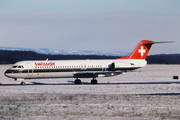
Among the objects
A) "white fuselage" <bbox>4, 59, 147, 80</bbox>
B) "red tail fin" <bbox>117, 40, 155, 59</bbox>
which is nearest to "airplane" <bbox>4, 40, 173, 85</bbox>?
"white fuselage" <bbox>4, 59, 147, 80</bbox>

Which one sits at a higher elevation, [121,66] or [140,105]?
[121,66]

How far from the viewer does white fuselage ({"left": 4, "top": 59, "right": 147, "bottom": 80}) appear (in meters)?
37.6

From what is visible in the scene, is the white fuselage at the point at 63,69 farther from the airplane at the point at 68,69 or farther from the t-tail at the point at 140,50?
the t-tail at the point at 140,50

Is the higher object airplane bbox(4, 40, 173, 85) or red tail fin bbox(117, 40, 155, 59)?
red tail fin bbox(117, 40, 155, 59)

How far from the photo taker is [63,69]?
127 feet

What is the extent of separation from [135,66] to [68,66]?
10198 mm

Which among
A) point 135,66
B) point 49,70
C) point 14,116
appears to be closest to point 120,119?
point 14,116

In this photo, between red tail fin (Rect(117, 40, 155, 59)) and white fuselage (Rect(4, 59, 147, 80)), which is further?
red tail fin (Rect(117, 40, 155, 59))

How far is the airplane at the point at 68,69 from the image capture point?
1483 inches

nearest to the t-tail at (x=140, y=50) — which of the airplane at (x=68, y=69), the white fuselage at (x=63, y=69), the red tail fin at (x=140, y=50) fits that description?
the red tail fin at (x=140, y=50)

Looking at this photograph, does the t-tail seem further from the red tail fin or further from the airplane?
the airplane

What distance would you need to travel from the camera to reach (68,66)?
38844 mm

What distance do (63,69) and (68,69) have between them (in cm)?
69

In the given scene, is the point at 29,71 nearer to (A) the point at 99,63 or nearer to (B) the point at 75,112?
(A) the point at 99,63
